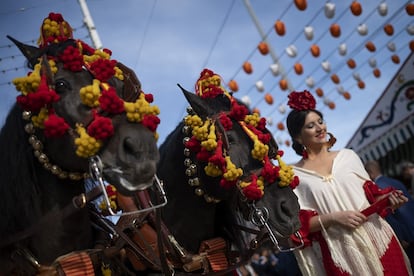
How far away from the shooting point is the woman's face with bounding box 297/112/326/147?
342 centimetres

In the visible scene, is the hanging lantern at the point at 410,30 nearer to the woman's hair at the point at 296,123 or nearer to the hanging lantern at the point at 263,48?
the hanging lantern at the point at 263,48

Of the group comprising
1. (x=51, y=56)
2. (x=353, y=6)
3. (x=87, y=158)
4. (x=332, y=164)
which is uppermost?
(x=353, y=6)

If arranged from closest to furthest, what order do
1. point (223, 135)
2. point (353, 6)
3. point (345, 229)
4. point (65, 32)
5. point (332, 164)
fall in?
point (65, 32) → point (223, 135) → point (345, 229) → point (332, 164) → point (353, 6)

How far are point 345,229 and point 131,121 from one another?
6.37 ft

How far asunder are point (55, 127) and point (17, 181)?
379 millimetres

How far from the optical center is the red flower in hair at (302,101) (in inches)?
138

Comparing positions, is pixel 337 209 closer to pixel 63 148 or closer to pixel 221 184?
pixel 221 184

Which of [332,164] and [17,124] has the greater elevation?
[17,124]

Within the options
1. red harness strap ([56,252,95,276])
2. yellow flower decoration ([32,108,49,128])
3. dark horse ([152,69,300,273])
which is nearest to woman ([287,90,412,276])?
dark horse ([152,69,300,273])

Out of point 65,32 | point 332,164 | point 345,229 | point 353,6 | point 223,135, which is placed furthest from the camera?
point 353,6

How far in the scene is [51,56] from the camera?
199 cm

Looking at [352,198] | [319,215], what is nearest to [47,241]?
[319,215]

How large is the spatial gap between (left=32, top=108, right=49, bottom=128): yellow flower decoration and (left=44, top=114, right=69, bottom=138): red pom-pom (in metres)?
0.06

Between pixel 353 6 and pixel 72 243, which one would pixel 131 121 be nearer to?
pixel 72 243
